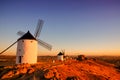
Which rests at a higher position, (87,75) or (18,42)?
(18,42)

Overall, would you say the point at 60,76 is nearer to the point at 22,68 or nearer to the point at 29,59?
the point at 22,68

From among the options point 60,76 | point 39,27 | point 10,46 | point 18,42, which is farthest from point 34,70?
point 39,27

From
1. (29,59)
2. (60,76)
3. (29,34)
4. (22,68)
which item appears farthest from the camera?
(29,34)

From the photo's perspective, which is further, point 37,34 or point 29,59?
point 37,34

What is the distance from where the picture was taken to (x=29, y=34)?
35406mm

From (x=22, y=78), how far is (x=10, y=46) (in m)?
14.1

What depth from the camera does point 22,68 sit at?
28.5 m

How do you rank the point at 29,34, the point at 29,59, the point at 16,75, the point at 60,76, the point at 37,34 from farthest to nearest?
the point at 37,34
the point at 29,34
the point at 29,59
the point at 16,75
the point at 60,76

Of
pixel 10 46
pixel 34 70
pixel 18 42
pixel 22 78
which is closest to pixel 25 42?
pixel 18 42

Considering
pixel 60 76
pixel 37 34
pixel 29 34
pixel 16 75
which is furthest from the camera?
pixel 37 34

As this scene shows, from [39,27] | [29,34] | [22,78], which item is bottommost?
[22,78]

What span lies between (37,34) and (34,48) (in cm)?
661

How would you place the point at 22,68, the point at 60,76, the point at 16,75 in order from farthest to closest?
the point at 22,68 → the point at 16,75 → the point at 60,76

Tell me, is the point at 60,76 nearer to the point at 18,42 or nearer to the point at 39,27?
the point at 18,42
